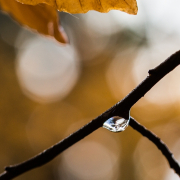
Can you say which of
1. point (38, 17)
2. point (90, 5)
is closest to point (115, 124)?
point (90, 5)

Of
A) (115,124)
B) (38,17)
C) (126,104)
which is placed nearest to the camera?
(126,104)

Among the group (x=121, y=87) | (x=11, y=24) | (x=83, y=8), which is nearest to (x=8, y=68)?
(x=11, y=24)

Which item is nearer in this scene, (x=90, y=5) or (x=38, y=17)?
(x=90, y=5)

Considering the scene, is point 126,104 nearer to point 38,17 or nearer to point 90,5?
point 90,5

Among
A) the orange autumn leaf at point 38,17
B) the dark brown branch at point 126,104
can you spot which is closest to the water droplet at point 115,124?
the dark brown branch at point 126,104

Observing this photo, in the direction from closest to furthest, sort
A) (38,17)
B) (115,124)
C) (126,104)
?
(126,104), (115,124), (38,17)
